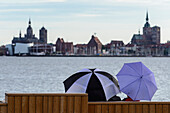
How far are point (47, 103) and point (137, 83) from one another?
86.4 inches

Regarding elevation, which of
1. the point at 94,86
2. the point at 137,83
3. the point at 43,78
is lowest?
the point at 43,78

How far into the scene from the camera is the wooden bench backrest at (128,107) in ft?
23.5

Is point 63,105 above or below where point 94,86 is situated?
below

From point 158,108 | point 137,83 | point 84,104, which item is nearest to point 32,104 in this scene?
point 84,104

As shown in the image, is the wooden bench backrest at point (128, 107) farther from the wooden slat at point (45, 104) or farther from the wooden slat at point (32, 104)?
the wooden slat at point (32, 104)

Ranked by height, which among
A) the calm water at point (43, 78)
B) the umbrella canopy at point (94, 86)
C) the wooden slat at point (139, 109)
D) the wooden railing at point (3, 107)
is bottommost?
the calm water at point (43, 78)

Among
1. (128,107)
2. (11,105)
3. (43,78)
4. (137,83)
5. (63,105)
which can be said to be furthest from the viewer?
(43,78)

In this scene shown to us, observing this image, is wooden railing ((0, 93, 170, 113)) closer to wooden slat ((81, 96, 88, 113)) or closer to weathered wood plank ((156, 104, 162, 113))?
wooden slat ((81, 96, 88, 113))

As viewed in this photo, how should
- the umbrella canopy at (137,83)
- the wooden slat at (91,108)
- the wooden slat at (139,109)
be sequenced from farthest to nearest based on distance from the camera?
the umbrella canopy at (137,83)
the wooden slat at (139,109)
the wooden slat at (91,108)

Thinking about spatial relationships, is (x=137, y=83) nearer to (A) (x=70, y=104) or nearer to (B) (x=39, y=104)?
(A) (x=70, y=104)

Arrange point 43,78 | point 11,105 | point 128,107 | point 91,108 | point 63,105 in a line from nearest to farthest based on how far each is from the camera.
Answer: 1. point 11,105
2. point 63,105
3. point 91,108
4. point 128,107
5. point 43,78

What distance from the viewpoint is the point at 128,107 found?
Result: 23.7 ft

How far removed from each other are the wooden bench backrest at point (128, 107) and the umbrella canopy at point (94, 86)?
1.56 meters

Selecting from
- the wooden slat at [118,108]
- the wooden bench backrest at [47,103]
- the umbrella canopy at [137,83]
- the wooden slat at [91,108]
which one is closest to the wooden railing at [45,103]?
the wooden bench backrest at [47,103]
